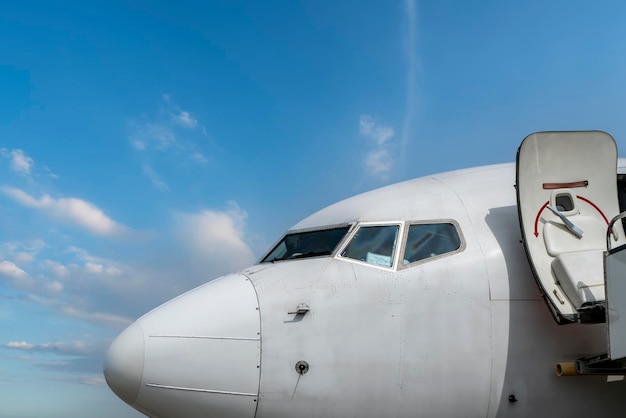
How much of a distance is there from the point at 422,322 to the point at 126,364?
12.3 feet

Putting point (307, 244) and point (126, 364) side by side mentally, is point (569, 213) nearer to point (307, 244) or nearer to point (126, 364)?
point (307, 244)

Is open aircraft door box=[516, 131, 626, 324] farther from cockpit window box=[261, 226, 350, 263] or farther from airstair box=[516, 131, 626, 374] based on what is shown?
cockpit window box=[261, 226, 350, 263]

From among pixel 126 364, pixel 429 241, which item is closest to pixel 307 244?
pixel 429 241

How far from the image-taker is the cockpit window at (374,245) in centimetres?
837

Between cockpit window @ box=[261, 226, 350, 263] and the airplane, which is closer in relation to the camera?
the airplane

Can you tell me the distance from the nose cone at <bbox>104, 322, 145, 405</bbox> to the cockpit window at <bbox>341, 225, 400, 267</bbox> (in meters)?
2.93

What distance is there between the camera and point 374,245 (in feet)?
28.0

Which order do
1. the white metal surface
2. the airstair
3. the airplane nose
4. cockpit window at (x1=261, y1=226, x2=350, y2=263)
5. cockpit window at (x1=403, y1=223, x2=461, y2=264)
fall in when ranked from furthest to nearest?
cockpit window at (x1=261, y1=226, x2=350, y2=263), cockpit window at (x1=403, y1=223, x2=461, y2=264), the airstair, the airplane nose, the white metal surface

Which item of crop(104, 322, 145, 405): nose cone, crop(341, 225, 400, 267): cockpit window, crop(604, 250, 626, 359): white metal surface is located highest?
crop(341, 225, 400, 267): cockpit window

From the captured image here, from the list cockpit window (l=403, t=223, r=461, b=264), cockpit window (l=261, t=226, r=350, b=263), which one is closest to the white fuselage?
cockpit window (l=403, t=223, r=461, b=264)

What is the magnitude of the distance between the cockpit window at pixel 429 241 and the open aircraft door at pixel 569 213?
0.95 meters

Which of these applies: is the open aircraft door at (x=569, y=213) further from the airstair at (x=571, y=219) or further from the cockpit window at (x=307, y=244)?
the cockpit window at (x=307, y=244)

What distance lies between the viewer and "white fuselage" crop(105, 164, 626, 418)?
24.9 feet

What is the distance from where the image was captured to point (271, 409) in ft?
24.9
